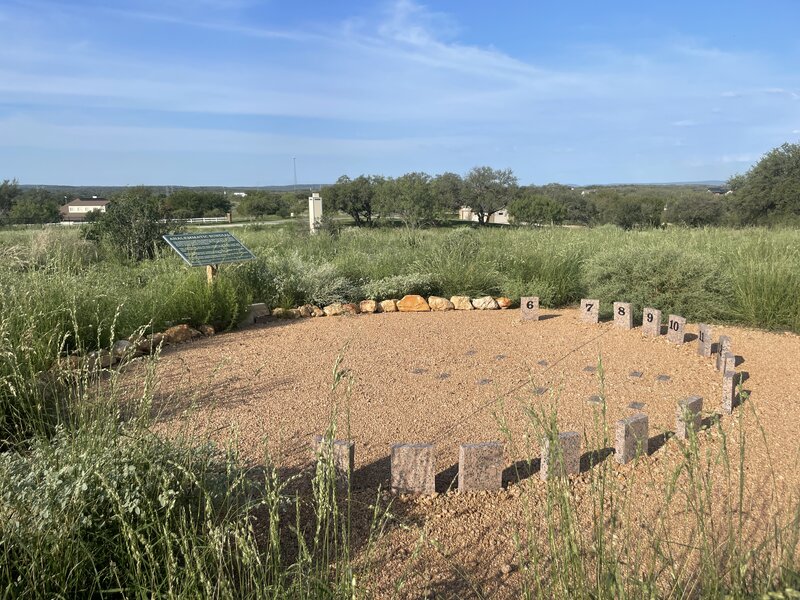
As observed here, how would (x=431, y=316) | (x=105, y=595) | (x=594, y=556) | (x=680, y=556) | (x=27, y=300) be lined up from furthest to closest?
1. (x=431, y=316)
2. (x=27, y=300)
3. (x=680, y=556)
4. (x=594, y=556)
5. (x=105, y=595)

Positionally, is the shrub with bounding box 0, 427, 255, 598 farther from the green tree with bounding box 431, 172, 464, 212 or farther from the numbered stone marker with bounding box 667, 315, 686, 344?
the green tree with bounding box 431, 172, 464, 212

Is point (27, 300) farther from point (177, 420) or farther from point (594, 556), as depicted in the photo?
point (594, 556)

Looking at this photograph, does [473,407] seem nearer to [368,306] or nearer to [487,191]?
[368,306]

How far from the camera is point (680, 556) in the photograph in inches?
87.5

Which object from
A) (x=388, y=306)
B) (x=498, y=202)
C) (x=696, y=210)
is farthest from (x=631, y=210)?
(x=388, y=306)

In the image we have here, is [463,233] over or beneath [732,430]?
over

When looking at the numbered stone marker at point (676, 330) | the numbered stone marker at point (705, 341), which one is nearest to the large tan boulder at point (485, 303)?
the numbered stone marker at point (676, 330)

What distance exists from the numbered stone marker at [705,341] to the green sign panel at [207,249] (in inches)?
180

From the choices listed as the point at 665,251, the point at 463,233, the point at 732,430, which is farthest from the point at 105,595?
the point at 463,233

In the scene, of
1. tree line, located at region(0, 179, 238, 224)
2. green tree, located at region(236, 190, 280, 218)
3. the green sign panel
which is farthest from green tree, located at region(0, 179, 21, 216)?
the green sign panel

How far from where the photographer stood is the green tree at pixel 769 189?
24125 mm

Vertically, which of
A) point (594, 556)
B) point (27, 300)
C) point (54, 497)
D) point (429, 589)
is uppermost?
point (27, 300)

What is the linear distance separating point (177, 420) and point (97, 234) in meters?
9.43

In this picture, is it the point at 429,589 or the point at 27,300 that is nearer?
the point at 429,589
